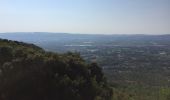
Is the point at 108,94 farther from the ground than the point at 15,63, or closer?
closer

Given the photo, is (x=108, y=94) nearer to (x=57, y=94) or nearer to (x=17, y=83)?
(x=57, y=94)

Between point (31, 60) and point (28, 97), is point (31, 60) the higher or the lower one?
the higher one

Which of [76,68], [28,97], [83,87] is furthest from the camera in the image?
[76,68]

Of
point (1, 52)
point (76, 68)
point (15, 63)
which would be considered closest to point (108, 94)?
point (76, 68)

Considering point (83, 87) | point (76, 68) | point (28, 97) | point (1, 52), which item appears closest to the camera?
point (28, 97)

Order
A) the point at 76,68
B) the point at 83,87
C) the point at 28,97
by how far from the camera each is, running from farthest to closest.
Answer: the point at 76,68 < the point at 83,87 < the point at 28,97

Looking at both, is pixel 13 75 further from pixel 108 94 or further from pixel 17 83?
pixel 108 94

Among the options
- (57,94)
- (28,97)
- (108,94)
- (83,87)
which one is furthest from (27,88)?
(108,94)

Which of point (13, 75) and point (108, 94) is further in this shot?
point (108, 94)

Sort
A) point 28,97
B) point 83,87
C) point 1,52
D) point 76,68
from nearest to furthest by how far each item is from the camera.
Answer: point 28,97 < point 83,87 < point 76,68 < point 1,52
